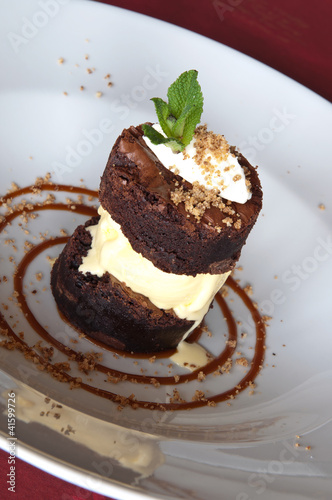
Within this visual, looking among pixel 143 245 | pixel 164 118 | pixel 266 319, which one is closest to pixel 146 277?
pixel 143 245

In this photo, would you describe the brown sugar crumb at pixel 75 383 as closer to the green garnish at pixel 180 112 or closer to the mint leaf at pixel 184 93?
the green garnish at pixel 180 112

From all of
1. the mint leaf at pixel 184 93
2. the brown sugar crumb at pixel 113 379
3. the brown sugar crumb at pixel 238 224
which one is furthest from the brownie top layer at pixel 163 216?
the brown sugar crumb at pixel 113 379

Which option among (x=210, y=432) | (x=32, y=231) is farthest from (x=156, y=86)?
(x=210, y=432)

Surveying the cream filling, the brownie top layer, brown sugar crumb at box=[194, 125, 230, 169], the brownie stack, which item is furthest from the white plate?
brown sugar crumb at box=[194, 125, 230, 169]

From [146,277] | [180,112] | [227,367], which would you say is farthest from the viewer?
[227,367]

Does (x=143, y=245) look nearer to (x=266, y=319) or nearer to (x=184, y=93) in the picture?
(x=184, y=93)

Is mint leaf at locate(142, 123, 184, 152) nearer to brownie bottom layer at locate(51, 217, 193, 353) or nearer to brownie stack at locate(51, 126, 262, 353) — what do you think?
brownie stack at locate(51, 126, 262, 353)

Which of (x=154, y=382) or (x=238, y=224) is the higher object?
(x=238, y=224)
